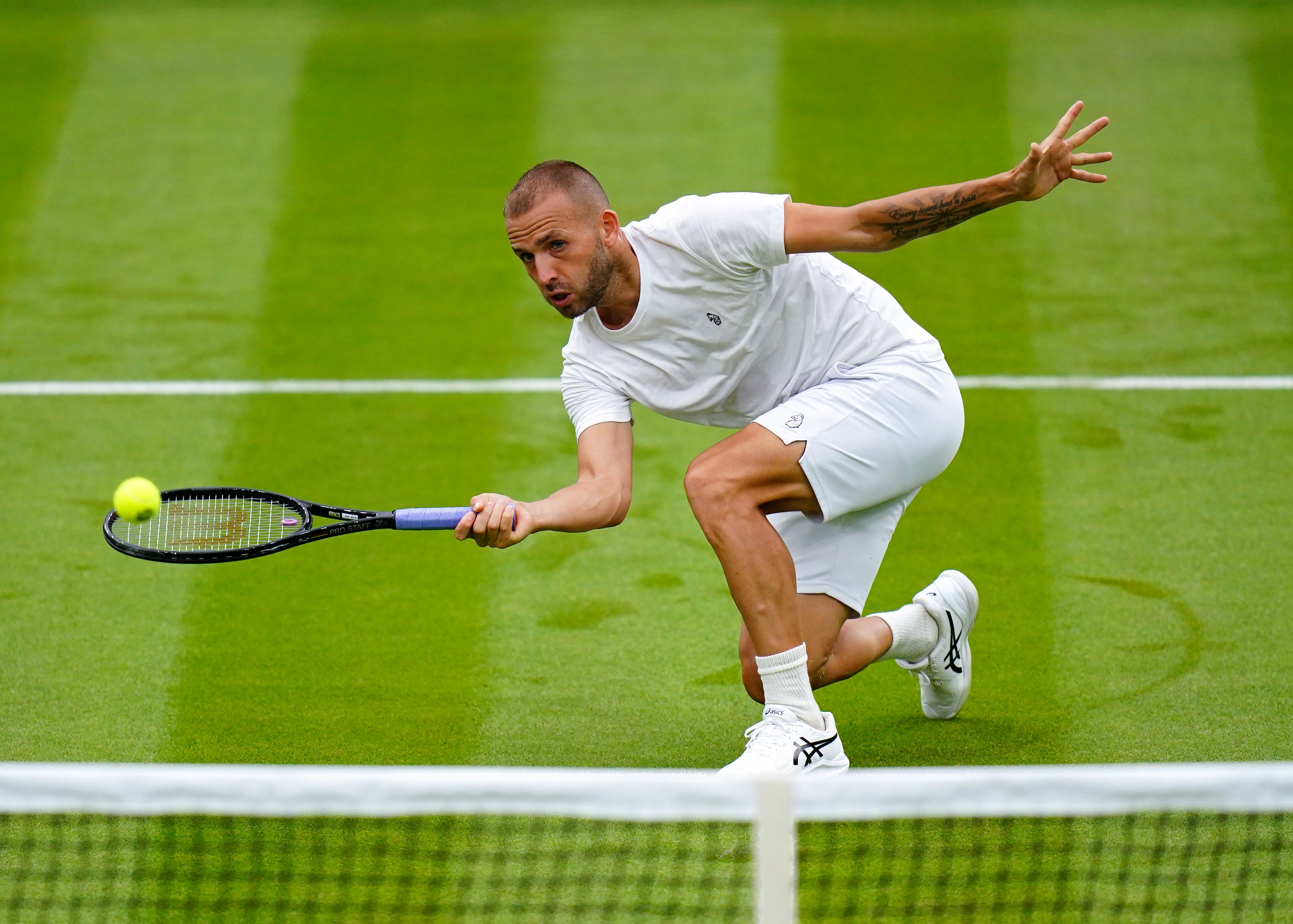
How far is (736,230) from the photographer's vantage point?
443 centimetres

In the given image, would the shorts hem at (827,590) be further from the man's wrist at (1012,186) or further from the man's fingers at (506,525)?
the man's wrist at (1012,186)

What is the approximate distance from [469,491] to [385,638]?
1153 millimetres

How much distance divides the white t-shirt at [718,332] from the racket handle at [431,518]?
2.11 feet

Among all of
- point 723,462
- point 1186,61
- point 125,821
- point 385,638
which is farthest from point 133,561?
point 1186,61

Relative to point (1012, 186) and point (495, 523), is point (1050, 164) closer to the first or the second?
point (1012, 186)

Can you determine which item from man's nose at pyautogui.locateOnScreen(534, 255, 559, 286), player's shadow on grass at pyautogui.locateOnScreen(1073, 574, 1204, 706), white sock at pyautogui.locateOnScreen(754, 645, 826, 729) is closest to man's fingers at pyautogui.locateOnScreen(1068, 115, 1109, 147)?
man's nose at pyautogui.locateOnScreen(534, 255, 559, 286)

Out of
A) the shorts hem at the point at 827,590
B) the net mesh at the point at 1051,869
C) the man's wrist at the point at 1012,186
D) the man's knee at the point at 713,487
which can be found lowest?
the net mesh at the point at 1051,869

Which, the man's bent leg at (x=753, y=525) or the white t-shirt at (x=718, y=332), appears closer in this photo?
the man's bent leg at (x=753, y=525)

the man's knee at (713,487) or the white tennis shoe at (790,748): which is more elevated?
the man's knee at (713,487)

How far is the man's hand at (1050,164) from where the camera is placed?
4.05 metres

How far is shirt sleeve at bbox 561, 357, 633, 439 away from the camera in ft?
15.4

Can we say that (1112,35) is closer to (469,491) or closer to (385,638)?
(469,491)

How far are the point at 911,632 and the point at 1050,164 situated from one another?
1.56m

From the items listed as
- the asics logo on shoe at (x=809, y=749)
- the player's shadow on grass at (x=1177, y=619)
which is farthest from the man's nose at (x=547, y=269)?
the player's shadow on grass at (x=1177, y=619)
